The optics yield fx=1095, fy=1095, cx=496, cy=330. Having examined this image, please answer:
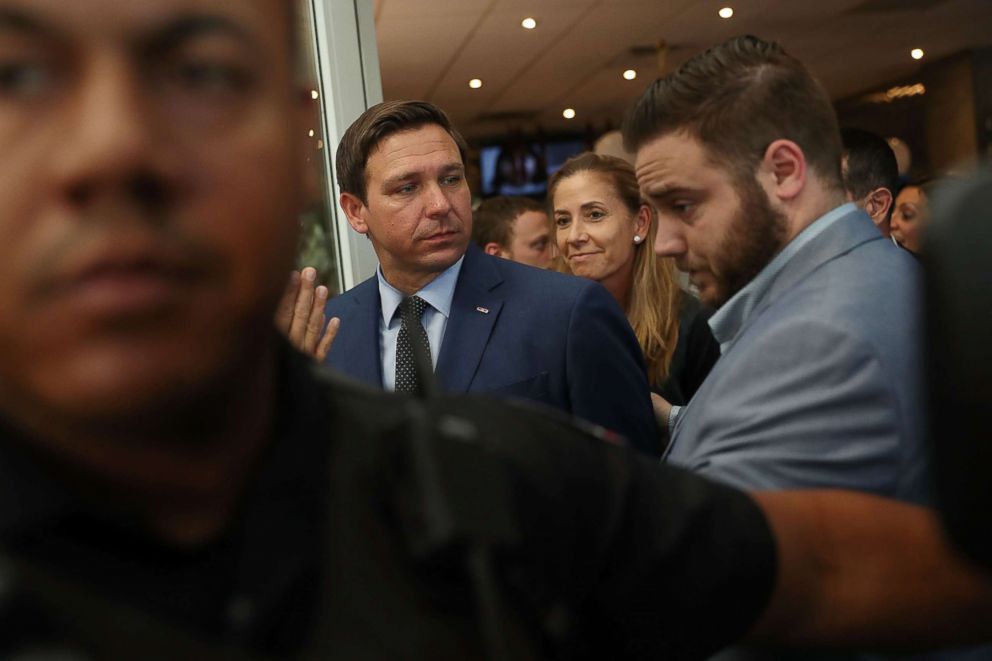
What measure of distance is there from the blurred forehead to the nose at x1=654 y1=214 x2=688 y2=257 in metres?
1.26

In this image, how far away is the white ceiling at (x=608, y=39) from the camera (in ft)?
23.2

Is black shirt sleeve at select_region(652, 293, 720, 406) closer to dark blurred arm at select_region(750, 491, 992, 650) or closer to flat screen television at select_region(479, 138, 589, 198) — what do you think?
dark blurred arm at select_region(750, 491, 992, 650)

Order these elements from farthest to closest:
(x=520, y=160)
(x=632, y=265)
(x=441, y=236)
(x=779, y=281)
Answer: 1. (x=520, y=160)
2. (x=632, y=265)
3. (x=441, y=236)
4. (x=779, y=281)

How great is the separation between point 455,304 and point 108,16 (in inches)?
77.2

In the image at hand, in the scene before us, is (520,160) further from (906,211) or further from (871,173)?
(871,173)

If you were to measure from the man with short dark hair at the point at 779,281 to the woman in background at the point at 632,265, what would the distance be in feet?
4.19

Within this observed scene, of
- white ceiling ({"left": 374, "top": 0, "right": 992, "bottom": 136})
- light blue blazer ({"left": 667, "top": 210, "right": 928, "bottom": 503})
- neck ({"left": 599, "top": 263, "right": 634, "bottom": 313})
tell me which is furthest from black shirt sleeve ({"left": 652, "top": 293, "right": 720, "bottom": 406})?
white ceiling ({"left": 374, "top": 0, "right": 992, "bottom": 136})

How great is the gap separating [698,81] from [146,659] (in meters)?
1.40

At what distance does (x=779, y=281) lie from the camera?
4.94 feet

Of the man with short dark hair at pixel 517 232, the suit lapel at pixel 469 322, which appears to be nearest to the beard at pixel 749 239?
the suit lapel at pixel 469 322

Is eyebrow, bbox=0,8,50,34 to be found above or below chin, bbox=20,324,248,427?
above

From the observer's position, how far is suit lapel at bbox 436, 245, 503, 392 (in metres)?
2.35

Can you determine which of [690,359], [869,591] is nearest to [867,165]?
[690,359]

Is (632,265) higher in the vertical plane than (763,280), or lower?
higher
